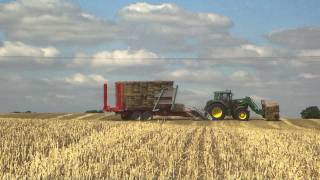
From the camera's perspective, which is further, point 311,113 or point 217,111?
point 311,113

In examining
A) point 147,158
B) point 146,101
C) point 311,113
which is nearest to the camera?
point 147,158

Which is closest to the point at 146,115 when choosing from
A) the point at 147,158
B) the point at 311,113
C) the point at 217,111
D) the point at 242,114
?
the point at 217,111

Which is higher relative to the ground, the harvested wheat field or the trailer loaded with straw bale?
the trailer loaded with straw bale

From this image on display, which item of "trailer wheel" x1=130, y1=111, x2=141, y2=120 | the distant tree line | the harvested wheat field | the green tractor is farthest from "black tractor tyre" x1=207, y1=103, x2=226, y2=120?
the harvested wheat field

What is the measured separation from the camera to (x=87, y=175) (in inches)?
420

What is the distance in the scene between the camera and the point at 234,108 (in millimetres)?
40656

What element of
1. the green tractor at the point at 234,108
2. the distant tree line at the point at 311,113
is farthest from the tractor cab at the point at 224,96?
the distant tree line at the point at 311,113

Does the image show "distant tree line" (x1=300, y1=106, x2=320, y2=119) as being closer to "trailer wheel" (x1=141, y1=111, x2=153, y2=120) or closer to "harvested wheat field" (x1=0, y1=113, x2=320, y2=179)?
"trailer wheel" (x1=141, y1=111, x2=153, y2=120)

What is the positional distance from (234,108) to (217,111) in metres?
1.30

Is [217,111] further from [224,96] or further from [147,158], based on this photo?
[147,158]

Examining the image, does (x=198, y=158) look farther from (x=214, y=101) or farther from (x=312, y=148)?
(x=214, y=101)

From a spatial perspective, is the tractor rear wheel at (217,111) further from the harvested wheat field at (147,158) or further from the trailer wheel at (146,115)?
the harvested wheat field at (147,158)

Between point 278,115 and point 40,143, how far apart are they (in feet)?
89.2

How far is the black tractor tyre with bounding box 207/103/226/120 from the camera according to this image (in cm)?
4003
